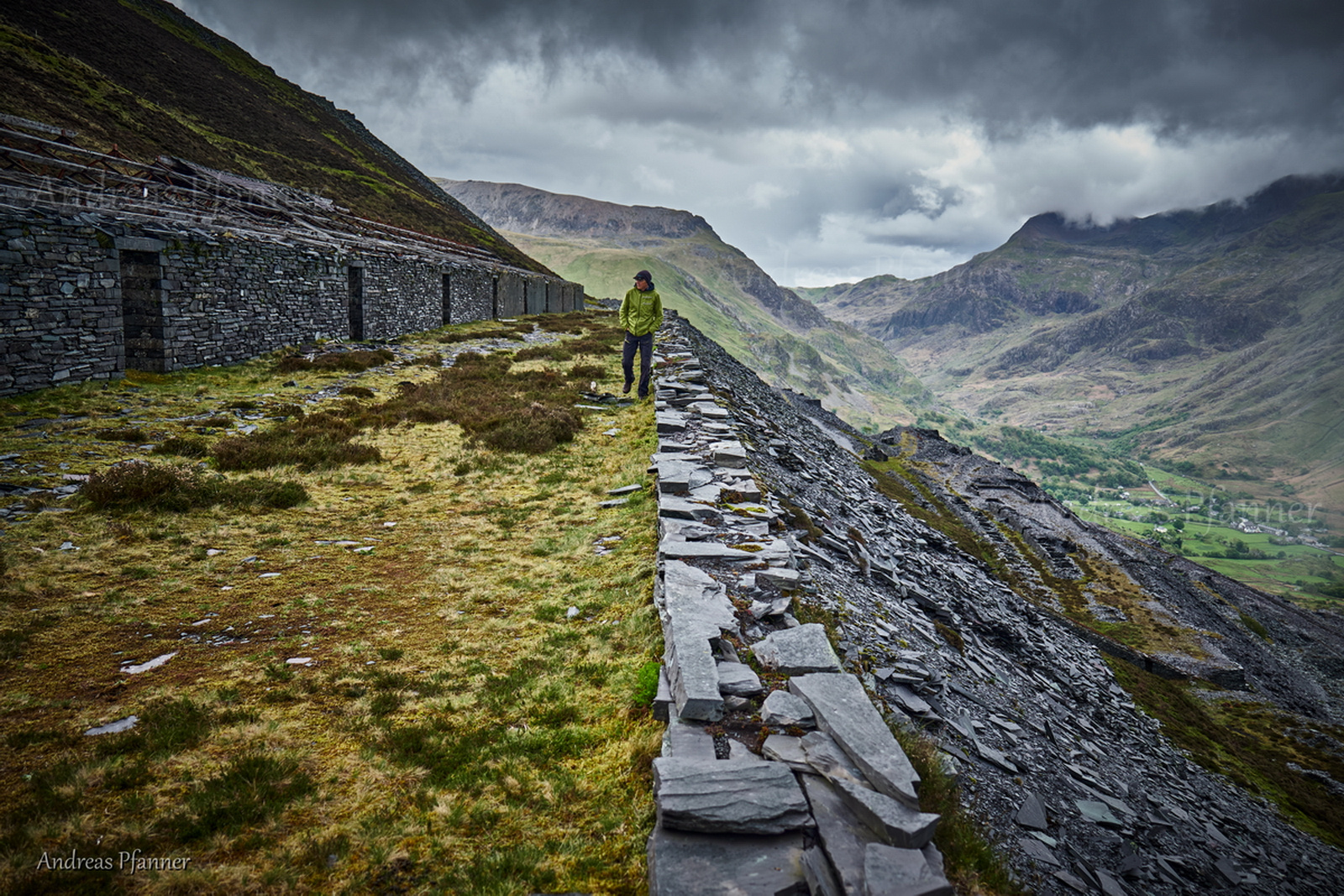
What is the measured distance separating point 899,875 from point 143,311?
843 inches

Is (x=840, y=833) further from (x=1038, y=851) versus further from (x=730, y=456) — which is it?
(x=730, y=456)

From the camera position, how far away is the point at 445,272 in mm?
34438

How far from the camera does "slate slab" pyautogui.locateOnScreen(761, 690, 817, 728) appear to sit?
4.11 m

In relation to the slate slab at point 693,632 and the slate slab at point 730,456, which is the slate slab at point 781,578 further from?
the slate slab at point 730,456

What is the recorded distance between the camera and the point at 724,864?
317 cm

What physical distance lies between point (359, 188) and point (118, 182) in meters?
33.1

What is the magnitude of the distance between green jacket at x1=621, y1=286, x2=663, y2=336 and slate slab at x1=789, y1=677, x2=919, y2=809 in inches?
460

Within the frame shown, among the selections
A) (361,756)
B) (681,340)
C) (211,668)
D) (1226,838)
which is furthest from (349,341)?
(1226,838)

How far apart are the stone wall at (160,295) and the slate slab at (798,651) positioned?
55.7ft

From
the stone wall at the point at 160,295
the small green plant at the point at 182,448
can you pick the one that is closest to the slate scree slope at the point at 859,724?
the small green plant at the point at 182,448

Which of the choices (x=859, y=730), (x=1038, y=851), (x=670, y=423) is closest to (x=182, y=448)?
(x=670, y=423)

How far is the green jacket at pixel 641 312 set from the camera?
14945 mm

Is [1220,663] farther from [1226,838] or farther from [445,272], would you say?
[445,272]

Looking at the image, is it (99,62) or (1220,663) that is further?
(99,62)
